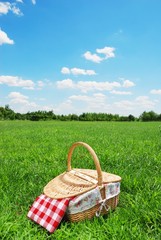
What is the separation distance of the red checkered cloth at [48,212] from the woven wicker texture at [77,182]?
59 millimetres

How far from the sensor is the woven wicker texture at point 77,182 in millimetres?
2969

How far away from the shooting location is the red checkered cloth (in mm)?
2855

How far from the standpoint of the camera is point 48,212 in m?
2.94

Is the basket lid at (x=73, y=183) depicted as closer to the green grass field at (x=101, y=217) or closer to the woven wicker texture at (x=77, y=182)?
the woven wicker texture at (x=77, y=182)

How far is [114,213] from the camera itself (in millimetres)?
3229

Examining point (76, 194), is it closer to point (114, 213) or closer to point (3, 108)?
point (114, 213)

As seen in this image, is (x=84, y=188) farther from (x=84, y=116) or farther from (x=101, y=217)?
(x=84, y=116)

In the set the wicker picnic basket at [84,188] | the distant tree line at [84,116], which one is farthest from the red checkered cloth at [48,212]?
the distant tree line at [84,116]

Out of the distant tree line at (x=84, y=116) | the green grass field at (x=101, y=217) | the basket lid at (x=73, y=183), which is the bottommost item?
the green grass field at (x=101, y=217)

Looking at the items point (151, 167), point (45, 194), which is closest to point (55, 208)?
point (45, 194)

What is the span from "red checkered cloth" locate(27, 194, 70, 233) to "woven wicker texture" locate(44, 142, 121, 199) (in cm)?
6

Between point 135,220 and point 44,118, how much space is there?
62226 mm

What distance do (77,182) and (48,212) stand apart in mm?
423

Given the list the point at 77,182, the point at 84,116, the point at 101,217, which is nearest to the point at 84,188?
the point at 77,182
